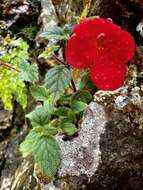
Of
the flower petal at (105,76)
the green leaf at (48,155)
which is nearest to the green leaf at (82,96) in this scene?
the green leaf at (48,155)

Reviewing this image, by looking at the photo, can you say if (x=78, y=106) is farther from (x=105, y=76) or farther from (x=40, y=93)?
(x=105, y=76)

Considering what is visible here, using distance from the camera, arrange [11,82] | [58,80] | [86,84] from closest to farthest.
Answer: [58,80]
[86,84]
[11,82]

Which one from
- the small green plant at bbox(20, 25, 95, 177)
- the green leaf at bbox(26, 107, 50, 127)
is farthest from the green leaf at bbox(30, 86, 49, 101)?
the green leaf at bbox(26, 107, 50, 127)

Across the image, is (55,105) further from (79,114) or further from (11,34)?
(11,34)

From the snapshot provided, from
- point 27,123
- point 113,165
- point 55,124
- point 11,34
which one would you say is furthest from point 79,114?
point 11,34

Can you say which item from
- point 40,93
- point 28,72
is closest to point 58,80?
point 28,72

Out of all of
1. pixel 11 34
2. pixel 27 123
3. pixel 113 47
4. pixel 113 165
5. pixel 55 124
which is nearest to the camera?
pixel 113 47

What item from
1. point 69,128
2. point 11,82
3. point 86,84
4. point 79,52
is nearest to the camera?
point 79,52

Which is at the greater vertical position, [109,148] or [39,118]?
[39,118]

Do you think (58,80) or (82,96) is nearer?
(58,80)
